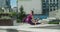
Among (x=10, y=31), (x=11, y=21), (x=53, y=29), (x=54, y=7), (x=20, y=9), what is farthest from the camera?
(x=54, y=7)

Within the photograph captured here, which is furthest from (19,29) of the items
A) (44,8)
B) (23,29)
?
(44,8)

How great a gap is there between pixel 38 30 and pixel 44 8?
29.7 meters

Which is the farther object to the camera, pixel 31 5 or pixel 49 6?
pixel 31 5

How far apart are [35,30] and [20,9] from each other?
27555 mm

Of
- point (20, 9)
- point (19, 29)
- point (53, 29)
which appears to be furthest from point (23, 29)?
point (20, 9)

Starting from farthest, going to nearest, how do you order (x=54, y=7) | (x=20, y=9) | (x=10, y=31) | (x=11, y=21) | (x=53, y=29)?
(x=54, y=7) → (x=20, y=9) → (x=11, y=21) → (x=53, y=29) → (x=10, y=31)

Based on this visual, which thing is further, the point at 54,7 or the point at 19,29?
the point at 54,7

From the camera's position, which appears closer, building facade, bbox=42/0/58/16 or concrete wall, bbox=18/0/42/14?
building facade, bbox=42/0/58/16

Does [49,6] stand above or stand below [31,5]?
below

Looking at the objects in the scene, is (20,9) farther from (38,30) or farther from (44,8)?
(38,30)

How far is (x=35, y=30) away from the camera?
20.8ft

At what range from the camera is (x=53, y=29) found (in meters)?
6.47

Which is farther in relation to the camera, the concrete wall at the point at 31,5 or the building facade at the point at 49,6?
the concrete wall at the point at 31,5

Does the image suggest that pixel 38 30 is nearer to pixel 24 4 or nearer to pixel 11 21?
pixel 11 21
